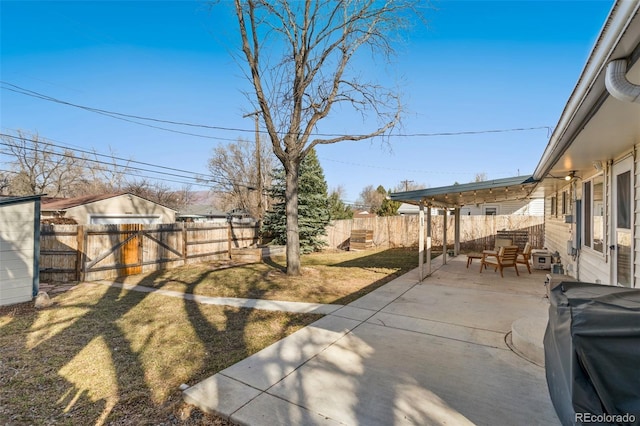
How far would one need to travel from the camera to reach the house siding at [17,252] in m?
6.15

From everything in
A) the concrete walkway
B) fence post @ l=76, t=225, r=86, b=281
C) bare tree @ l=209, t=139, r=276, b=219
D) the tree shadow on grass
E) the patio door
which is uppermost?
bare tree @ l=209, t=139, r=276, b=219

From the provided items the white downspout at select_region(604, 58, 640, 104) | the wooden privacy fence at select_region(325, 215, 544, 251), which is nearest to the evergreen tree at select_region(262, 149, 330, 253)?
the wooden privacy fence at select_region(325, 215, 544, 251)

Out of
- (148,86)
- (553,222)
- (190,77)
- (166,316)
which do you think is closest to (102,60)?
(148,86)

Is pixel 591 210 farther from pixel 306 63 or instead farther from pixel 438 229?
pixel 438 229

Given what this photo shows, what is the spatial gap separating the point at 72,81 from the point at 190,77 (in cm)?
517

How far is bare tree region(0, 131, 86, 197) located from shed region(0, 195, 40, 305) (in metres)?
23.6

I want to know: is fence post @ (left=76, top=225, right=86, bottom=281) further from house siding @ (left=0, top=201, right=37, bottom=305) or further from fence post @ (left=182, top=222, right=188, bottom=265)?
fence post @ (left=182, top=222, right=188, bottom=265)

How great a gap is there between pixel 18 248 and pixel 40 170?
28.7 metres

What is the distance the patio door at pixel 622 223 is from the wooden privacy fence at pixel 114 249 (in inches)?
433

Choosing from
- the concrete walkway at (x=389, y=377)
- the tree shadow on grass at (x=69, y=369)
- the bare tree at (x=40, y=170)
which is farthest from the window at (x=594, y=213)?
the bare tree at (x=40, y=170)

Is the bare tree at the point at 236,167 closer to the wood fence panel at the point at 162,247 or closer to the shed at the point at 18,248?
the wood fence panel at the point at 162,247

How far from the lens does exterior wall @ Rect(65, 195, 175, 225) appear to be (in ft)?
53.4

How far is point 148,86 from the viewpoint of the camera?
13023 millimetres

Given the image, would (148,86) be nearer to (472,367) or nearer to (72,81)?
(72,81)
